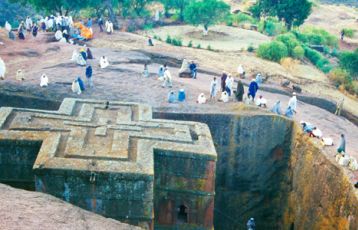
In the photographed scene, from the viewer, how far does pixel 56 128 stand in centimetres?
1176

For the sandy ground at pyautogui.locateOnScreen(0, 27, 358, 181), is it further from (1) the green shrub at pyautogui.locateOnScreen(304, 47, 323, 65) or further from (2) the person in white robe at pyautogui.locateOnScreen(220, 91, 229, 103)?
(1) the green shrub at pyautogui.locateOnScreen(304, 47, 323, 65)

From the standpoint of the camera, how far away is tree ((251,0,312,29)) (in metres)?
40.9

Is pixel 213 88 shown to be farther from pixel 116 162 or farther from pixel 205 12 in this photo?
pixel 205 12

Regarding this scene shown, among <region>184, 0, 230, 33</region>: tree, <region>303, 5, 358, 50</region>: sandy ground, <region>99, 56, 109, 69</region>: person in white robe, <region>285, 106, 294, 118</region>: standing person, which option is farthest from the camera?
<region>303, 5, 358, 50</region>: sandy ground

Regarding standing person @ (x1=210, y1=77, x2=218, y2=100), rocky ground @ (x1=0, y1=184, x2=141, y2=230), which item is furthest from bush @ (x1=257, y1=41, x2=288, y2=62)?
rocky ground @ (x1=0, y1=184, x2=141, y2=230)

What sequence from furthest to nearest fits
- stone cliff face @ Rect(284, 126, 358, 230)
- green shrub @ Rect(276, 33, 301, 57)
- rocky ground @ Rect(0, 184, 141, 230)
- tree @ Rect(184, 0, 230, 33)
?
tree @ Rect(184, 0, 230, 33) → green shrub @ Rect(276, 33, 301, 57) → stone cliff face @ Rect(284, 126, 358, 230) → rocky ground @ Rect(0, 184, 141, 230)

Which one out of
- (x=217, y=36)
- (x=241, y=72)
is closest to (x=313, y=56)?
(x=217, y=36)

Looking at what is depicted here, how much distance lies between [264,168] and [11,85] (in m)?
9.39

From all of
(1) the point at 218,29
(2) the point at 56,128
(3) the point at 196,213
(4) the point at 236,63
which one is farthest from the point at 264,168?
(1) the point at 218,29

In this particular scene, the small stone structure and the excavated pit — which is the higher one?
the small stone structure

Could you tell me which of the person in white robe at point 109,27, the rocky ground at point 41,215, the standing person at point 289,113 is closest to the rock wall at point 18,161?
the rocky ground at point 41,215

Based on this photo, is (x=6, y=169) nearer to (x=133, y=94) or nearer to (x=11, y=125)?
(x=11, y=125)

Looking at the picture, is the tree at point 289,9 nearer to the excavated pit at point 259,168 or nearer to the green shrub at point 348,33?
the green shrub at point 348,33

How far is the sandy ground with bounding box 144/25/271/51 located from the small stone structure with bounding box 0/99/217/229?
22692 mm
